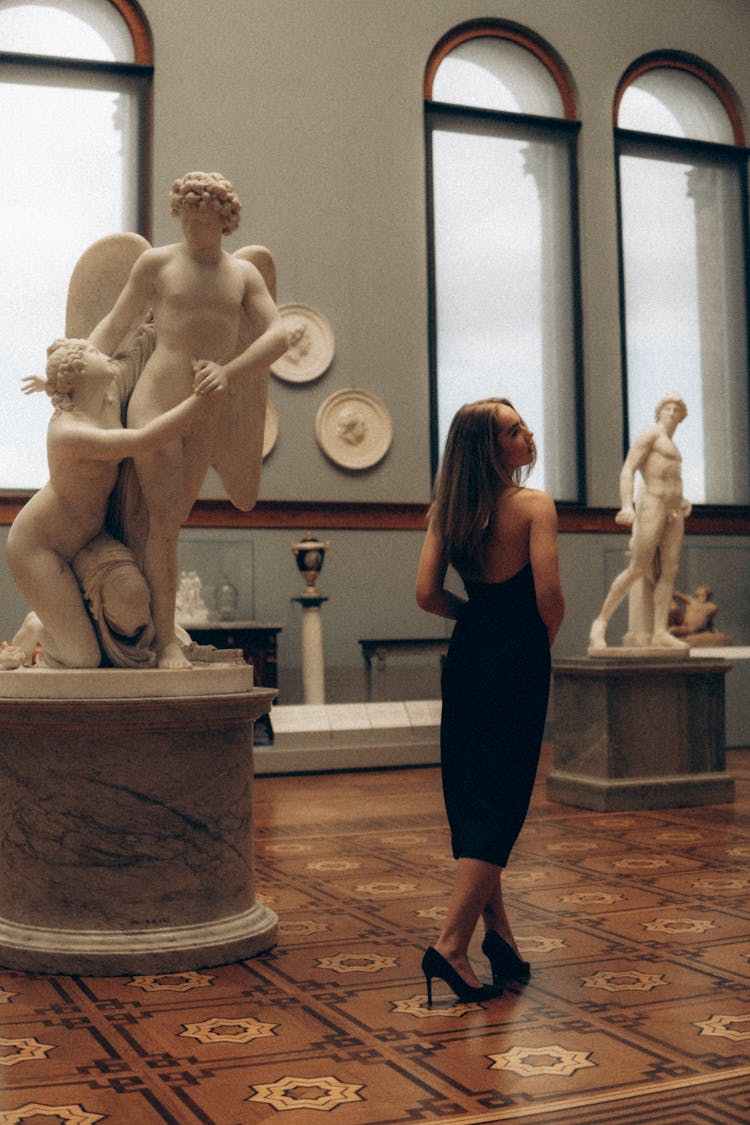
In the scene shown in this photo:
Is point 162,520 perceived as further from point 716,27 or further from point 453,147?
point 716,27

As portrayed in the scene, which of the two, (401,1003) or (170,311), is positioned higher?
(170,311)

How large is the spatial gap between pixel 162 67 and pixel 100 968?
30.2 feet

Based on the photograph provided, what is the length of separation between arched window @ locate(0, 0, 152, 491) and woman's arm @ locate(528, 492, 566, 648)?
8.01 meters

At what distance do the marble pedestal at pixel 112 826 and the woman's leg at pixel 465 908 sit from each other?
867mm

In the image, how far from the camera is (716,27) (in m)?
13.3

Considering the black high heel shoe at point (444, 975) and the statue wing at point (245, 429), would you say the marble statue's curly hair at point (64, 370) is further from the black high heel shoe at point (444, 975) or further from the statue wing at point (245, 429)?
the black high heel shoe at point (444, 975)

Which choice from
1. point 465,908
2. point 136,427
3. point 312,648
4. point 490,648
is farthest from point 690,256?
point 465,908

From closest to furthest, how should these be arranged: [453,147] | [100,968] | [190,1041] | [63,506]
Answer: [190,1041], [100,968], [63,506], [453,147]

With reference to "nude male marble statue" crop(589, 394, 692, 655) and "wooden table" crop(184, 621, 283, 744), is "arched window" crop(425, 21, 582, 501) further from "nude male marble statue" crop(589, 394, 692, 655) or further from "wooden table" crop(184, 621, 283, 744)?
"nude male marble statue" crop(589, 394, 692, 655)

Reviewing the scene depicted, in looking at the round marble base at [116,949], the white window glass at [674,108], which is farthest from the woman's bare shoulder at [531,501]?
the white window glass at [674,108]

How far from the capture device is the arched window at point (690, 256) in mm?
12922

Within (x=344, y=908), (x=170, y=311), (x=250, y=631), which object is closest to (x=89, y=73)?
(x=250, y=631)

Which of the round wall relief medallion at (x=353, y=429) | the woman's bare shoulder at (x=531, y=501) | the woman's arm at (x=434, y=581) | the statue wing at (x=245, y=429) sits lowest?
the woman's arm at (x=434, y=581)

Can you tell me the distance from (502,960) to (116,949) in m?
1.19
